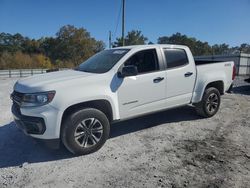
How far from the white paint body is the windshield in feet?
0.51

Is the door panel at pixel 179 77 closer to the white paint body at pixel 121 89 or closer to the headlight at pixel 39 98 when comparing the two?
the white paint body at pixel 121 89

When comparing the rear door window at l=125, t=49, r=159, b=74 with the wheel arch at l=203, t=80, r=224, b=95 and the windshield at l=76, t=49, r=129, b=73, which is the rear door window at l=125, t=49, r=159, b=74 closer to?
the windshield at l=76, t=49, r=129, b=73

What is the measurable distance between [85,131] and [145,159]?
44.7 inches

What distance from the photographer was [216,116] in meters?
7.00

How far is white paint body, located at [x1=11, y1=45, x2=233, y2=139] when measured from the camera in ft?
13.9

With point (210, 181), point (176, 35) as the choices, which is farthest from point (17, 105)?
point (176, 35)

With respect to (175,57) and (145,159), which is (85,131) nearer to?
(145,159)

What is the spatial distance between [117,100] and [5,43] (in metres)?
69.4

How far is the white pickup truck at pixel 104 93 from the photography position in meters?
4.22

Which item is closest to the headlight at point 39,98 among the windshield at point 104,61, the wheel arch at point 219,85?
the windshield at point 104,61

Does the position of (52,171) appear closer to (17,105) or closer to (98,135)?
(98,135)

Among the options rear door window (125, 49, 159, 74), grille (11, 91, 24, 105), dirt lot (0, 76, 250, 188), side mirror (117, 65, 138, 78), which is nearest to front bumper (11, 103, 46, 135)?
Answer: grille (11, 91, 24, 105)

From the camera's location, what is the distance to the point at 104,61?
17.9ft

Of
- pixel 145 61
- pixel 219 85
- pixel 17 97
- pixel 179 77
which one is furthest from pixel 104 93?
pixel 219 85
